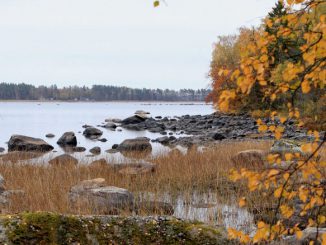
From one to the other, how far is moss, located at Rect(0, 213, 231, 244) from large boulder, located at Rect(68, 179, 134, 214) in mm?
3710

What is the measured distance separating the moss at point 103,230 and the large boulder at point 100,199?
371 cm

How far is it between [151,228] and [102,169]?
10074 mm

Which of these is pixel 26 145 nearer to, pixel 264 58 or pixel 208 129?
pixel 208 129

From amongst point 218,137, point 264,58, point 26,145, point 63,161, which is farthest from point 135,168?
point 218,137

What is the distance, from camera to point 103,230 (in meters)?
5.02

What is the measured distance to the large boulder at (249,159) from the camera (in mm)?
14619

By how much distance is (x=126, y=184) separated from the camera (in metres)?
12.5

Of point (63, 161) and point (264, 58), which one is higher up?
point (264, 58)

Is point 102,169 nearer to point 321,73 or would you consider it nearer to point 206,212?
point 206,212

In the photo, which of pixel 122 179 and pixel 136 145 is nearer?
pixel 122 179

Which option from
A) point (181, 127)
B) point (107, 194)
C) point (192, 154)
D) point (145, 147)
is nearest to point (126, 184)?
point (107, 194)

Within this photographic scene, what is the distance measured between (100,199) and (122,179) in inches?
143

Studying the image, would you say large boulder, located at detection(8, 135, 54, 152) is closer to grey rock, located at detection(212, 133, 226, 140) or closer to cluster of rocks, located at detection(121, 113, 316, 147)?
cluster of rocks, located at detection(121, 113, 316, 147)

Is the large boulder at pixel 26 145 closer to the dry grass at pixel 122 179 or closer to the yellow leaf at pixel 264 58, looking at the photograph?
the dry grass at pixel 122 179
